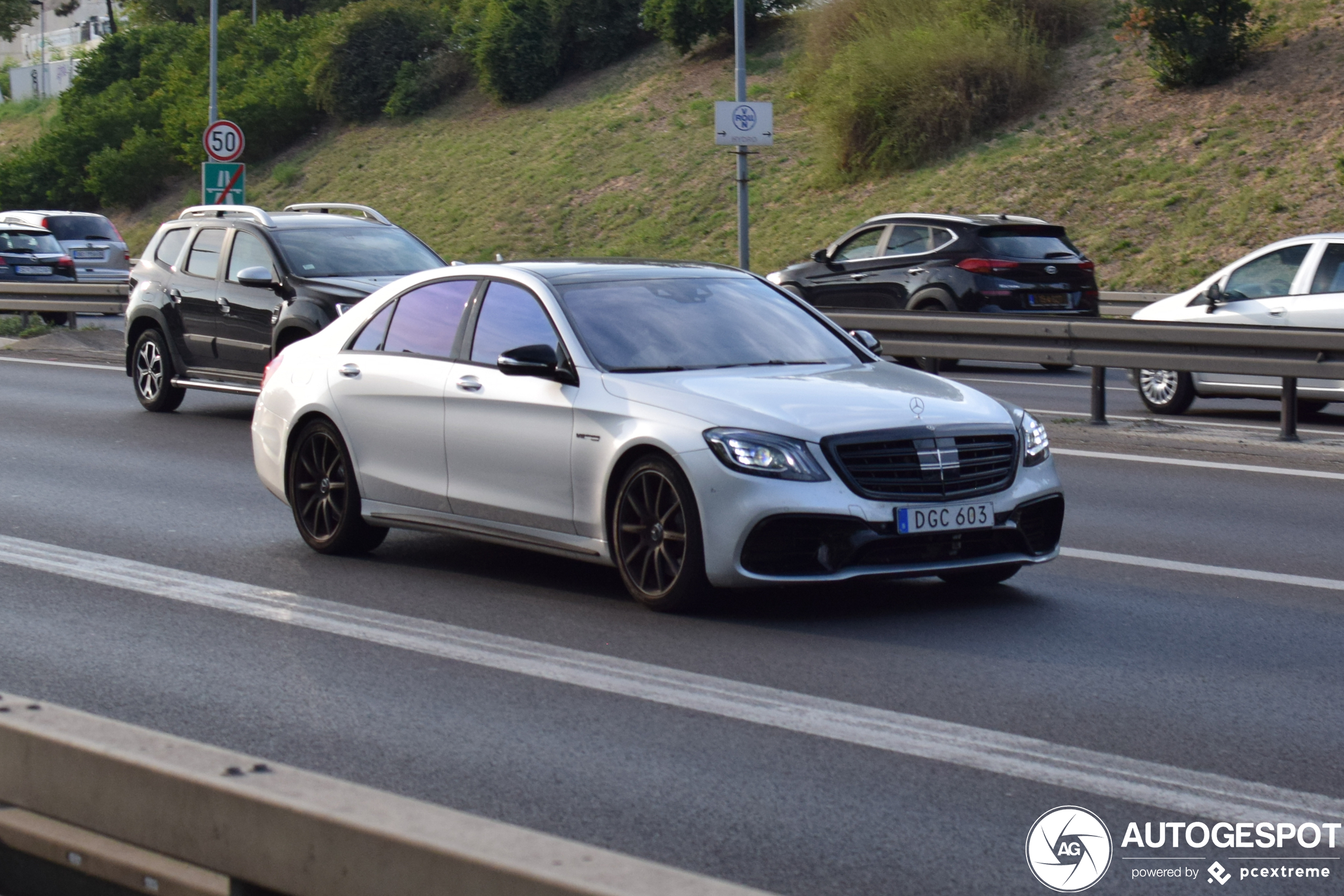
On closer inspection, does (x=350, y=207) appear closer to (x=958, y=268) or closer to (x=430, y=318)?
(x=958, y=268)

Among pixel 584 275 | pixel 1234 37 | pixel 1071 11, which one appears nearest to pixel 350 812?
pixel 584 275

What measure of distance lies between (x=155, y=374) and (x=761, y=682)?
1110cm

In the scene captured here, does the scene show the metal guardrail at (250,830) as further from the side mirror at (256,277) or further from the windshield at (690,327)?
the side mirror at (256,277)

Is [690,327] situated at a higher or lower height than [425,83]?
lower

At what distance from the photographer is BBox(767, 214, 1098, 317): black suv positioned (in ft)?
65.4

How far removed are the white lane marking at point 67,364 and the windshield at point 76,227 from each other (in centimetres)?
1048

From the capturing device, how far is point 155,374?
15852 millimetres

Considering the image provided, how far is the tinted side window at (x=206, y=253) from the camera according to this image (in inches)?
606

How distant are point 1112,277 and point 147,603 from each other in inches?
959

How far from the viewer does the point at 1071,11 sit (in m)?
38.8

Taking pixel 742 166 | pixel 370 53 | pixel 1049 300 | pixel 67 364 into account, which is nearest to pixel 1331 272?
pixel 1049 300

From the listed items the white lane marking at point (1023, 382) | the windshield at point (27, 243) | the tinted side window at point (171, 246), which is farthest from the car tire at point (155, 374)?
the windshield at point (27, 243)

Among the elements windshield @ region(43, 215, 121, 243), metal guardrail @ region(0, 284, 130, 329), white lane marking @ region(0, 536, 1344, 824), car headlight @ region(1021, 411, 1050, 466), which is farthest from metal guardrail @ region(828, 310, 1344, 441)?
windshield @ region(43, 215, 121, 243)

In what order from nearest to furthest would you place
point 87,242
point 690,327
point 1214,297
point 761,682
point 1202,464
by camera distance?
point 761,682 → point 690,327 → point 1202,464 → point 1214,297 → point 87,242
